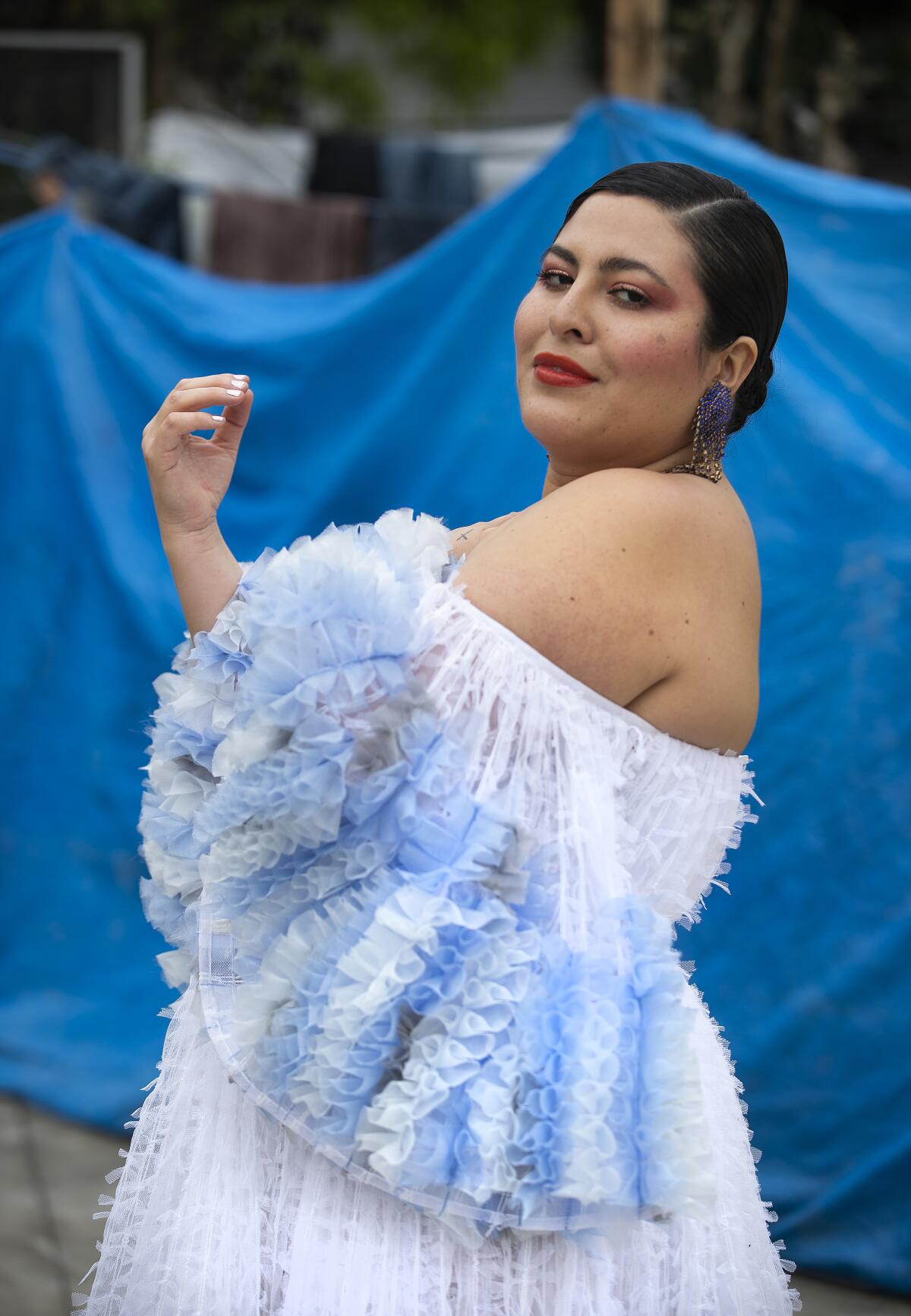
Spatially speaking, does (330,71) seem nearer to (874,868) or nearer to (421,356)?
(421,356)

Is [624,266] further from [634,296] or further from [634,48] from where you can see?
[634,48]

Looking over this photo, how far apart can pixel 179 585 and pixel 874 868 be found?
1654mm

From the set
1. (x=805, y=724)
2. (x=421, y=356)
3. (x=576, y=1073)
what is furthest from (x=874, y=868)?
(x=576, y=1073)

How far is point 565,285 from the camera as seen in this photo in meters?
1.38

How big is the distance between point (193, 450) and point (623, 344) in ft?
1.65

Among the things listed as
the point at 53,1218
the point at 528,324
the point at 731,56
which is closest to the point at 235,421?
the point at 528,324

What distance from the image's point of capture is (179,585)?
149 centimetres

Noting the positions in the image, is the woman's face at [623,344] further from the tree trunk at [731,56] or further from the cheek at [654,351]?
the tree trunk at [731,56]

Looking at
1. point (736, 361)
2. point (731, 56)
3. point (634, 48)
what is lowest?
point (736, 361)

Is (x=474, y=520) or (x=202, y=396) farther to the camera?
(x=474, y=520)

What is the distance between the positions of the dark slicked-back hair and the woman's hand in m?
0.43

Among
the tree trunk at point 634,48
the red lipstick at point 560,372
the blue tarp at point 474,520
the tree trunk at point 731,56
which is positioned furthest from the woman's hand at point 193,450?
the tree trunk at point 731,56

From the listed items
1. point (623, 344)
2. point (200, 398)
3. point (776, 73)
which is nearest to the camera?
point (623, 344)

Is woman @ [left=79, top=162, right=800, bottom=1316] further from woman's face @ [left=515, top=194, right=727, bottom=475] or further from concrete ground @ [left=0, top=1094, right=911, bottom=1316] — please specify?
concrete ground @ [left=0, top=1094, right=911, bottom=1316]
